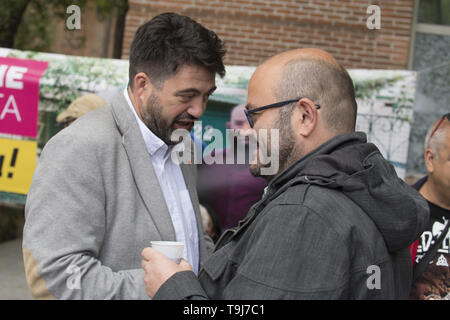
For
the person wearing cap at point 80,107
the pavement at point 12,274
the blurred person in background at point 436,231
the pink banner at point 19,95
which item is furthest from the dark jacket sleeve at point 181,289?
the pavement at point 12,274

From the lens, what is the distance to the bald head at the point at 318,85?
5.16ft

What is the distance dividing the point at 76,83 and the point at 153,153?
2592mm

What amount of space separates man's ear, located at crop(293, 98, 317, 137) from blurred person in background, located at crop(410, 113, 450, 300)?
127cm

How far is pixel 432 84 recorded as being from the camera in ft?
22.2

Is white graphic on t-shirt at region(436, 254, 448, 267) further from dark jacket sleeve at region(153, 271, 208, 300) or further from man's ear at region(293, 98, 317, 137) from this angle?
dark jacket sleeve at region(153, 271, 208, 300)

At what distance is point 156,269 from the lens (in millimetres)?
1609

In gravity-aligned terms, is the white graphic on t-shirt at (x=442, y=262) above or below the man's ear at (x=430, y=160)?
below

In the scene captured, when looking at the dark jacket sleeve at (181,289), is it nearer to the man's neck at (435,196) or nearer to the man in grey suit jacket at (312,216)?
the man in grey suit jacket at (312,216)

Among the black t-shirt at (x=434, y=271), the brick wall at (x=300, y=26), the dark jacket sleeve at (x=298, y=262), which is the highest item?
the brick wall at (x=300, y=26)

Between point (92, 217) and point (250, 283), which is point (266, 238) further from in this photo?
point (92, 217)

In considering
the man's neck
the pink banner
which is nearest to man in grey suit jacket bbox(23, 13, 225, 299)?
the man's neck

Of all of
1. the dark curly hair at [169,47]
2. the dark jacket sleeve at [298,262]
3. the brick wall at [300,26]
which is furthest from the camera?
the brick wall at [300,26]

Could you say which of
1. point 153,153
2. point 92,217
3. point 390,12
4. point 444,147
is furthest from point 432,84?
point 92,217

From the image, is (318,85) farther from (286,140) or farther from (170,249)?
(170,249)
